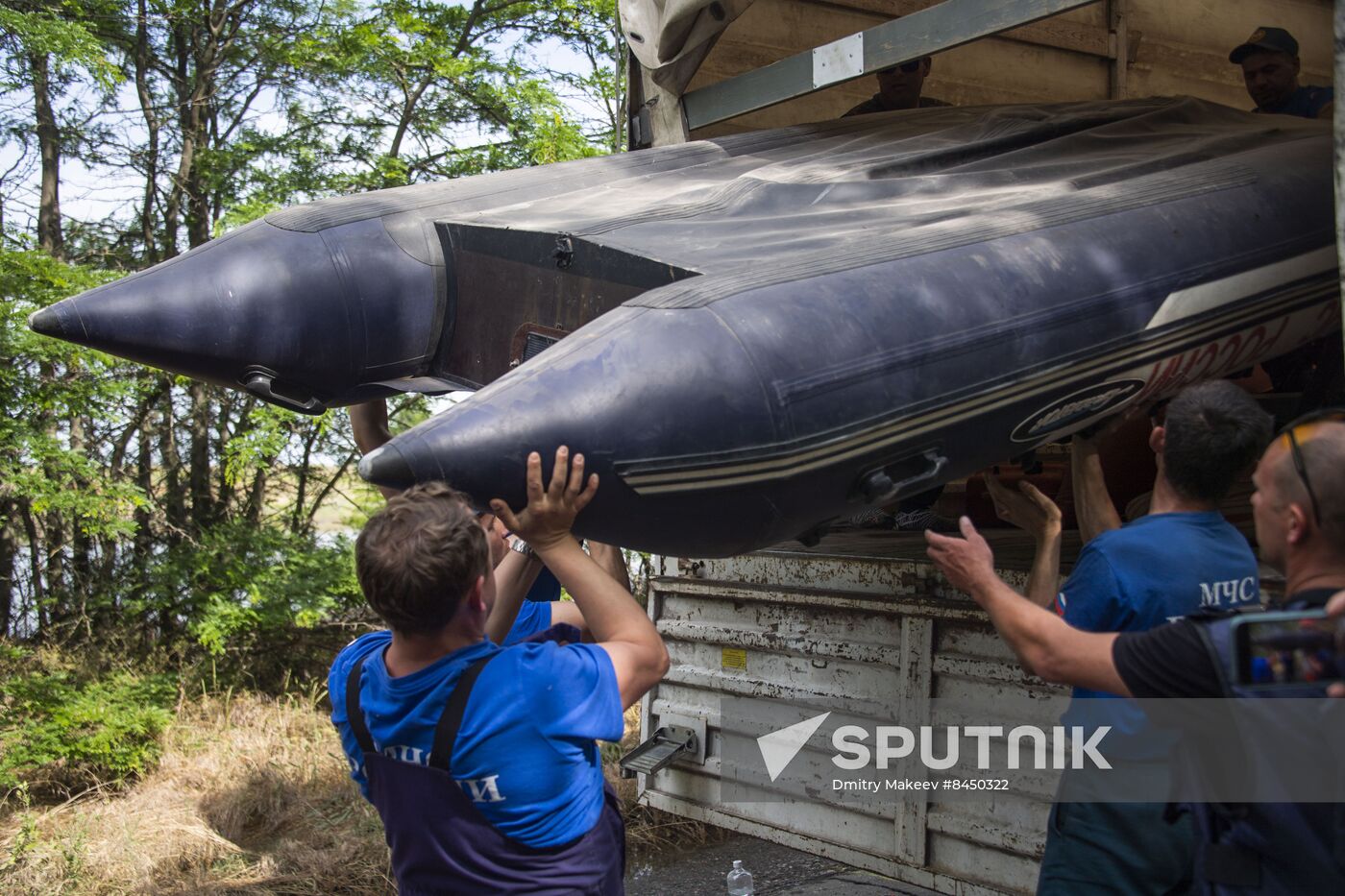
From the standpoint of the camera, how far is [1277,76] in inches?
204

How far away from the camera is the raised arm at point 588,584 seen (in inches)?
78.3

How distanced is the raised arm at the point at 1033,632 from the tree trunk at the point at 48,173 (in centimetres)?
764

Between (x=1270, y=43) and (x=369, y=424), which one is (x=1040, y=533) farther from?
(x=1270, y=43)

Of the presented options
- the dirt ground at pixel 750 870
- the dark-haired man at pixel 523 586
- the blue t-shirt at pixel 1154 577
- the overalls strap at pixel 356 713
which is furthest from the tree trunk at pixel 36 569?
the blue t-shirt at pixel 1154 577

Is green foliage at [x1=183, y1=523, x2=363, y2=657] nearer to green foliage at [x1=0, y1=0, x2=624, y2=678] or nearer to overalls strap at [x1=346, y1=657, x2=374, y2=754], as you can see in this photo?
green foliage at [x1=0, y1=0, x2=624, y2=678]

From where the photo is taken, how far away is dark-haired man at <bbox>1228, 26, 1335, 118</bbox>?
509 cm

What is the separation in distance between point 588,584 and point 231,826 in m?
4.32

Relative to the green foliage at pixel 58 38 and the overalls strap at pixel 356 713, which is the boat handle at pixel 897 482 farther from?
the green foliage at pixel 58 38

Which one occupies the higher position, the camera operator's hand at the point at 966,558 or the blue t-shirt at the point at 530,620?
the camera operator's hand at the point at 966,558

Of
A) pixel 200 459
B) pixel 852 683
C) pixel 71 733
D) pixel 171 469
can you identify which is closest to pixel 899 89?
pixel 852 683

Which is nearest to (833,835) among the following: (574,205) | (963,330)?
(963,330)

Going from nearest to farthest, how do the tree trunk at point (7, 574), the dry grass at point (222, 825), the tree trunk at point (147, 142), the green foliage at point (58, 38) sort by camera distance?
1. the dry grass at point (222, 825)
2. the green foliage at point (58, 38)
3. the tree trunk at point (7, 574)
4. the tree trunk at point (147, 142)

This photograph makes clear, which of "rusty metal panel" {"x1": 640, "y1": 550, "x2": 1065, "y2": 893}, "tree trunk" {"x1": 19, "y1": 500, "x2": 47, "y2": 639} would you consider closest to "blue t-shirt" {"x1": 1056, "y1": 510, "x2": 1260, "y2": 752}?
"rusty metal panel" {"x1": 640, "y1": 550, "x2": 1065, "y2": 893}

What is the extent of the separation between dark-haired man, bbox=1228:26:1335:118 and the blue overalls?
4651 millimetres
